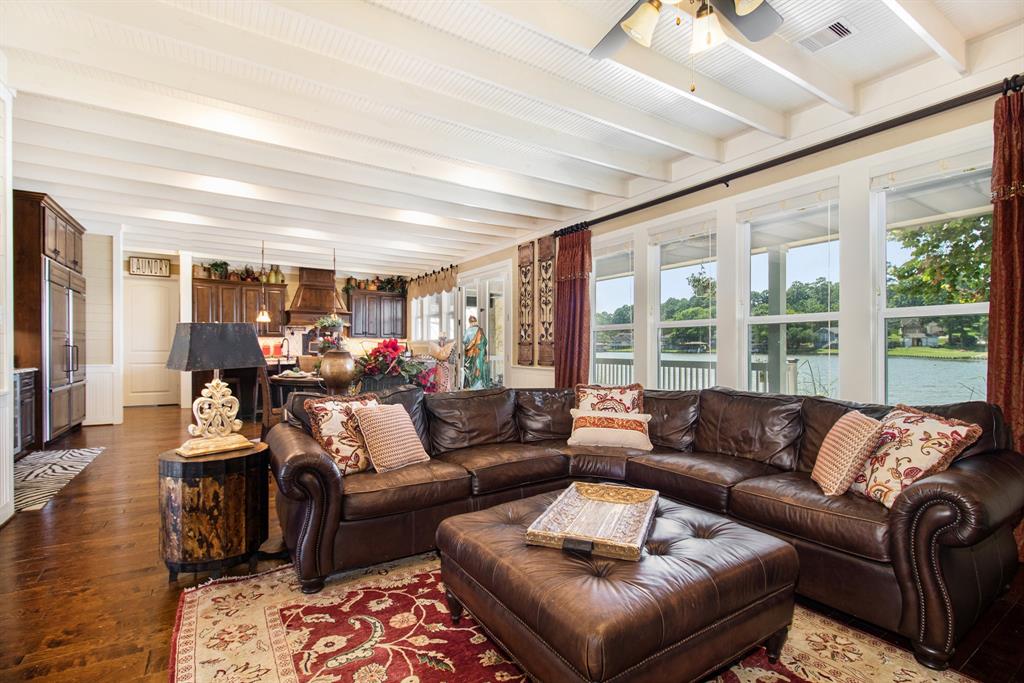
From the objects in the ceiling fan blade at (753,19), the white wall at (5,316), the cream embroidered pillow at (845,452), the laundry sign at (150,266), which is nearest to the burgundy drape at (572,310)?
the cream embroidered pillow at (845,452)

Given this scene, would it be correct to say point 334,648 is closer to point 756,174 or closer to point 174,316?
point 756,174

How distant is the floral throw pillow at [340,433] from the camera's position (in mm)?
2625

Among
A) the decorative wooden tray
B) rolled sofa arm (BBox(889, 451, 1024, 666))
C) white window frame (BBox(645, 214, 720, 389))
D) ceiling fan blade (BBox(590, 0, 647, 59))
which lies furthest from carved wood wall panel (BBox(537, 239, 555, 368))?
rolled sofa arm (BBox(889, 451, 1024, 666))

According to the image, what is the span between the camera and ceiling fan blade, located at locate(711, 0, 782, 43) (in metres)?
1.89

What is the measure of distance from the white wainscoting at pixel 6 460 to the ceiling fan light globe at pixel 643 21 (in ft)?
13.6

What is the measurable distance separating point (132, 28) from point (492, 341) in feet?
17.8

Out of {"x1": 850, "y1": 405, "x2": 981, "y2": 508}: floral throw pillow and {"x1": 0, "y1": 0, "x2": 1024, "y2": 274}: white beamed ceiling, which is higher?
{"x1": 0, "y1": 0, "x2": 1024, "y2": 274}: white beamed ceiling

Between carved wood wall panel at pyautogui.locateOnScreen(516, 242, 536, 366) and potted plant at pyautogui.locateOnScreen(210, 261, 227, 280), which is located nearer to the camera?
carved wood wall panel at pyautogui.locateOnScreen(516, 242, 536, 366)

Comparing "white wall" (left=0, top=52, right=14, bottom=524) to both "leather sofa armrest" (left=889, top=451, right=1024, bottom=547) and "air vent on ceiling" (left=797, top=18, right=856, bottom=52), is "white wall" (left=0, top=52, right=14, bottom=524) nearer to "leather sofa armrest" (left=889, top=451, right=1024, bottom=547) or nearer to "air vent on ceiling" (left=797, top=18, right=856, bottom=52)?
"air vent on ceiling" (left=797, top=18, right=856, bottom=52)

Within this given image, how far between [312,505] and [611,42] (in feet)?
8.39

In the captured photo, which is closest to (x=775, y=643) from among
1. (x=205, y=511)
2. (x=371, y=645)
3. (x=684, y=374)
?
(x=371, y=645)

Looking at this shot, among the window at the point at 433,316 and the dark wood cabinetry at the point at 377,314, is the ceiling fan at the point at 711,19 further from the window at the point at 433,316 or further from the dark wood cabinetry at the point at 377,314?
the dark wood cabinetry at the point at 377,314

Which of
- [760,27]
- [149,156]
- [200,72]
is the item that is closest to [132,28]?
[200,72]

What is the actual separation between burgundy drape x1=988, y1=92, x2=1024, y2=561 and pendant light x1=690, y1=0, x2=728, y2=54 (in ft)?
5.94
